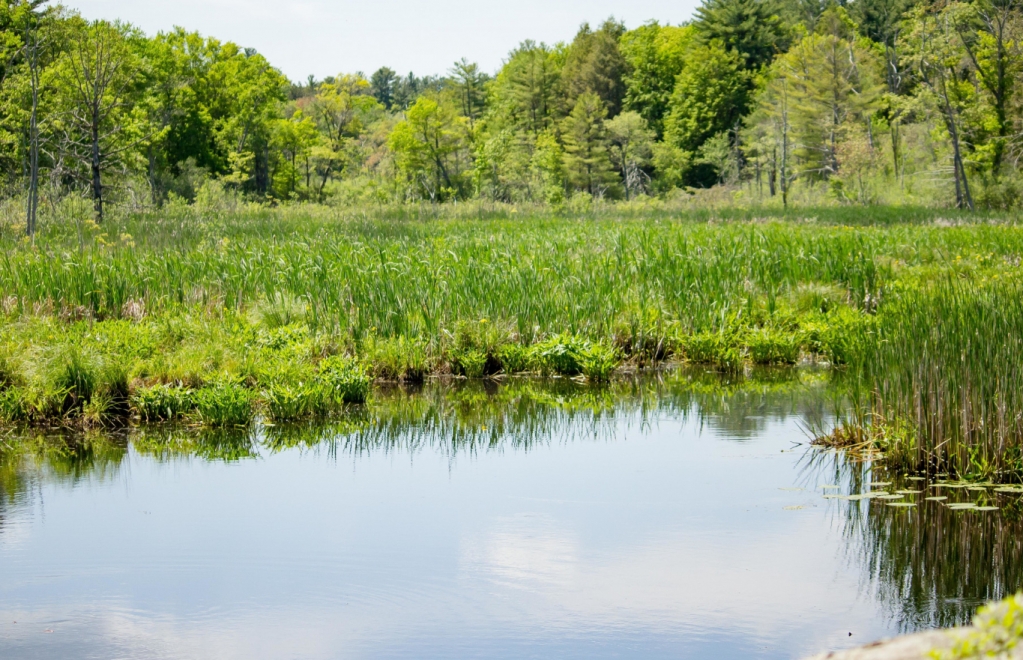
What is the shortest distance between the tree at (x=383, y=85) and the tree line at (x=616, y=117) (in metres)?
86.5

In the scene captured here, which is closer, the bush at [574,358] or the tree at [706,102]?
the bush at [574,358]

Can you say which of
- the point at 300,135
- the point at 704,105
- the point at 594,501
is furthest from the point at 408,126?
the point at 594,501

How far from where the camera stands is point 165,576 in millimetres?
5344

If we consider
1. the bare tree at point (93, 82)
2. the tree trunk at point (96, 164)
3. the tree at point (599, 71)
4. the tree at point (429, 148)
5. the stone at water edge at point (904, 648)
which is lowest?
the stone at water edge at point (904, 648)

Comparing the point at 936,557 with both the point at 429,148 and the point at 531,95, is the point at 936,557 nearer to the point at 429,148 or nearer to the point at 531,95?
the point at 429,148

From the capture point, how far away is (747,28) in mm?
75562

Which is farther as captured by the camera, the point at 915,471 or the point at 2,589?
the point at 915,471

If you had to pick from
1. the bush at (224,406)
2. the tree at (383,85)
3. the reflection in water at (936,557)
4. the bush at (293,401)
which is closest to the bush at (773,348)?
the bush at (293,401)

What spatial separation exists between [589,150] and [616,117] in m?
3.05

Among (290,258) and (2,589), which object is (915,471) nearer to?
(2,589)

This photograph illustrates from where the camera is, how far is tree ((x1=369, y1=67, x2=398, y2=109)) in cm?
17725

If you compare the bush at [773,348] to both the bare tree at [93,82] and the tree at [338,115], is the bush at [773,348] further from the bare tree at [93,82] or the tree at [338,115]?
the tree at [338,115]

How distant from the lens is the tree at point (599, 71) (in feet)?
278

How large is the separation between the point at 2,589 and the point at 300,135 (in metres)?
60.6
